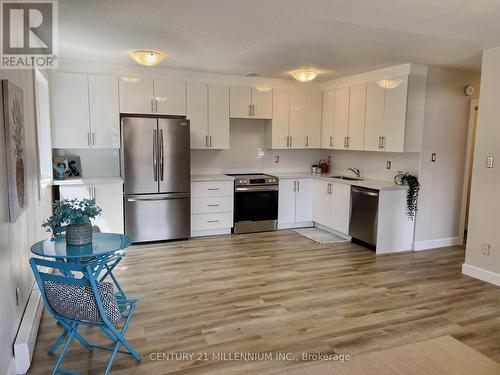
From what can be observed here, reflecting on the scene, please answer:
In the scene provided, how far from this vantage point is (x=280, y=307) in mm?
3316

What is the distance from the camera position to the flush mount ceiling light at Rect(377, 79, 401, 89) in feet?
16.1

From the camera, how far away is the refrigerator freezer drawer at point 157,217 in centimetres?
509

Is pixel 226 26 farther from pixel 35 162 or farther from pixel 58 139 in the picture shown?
pixel 58 139

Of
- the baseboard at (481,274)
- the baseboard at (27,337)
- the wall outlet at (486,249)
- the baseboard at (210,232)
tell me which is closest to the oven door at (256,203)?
the baseboard at (210,232)

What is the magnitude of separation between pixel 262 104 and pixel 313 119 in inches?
38.2

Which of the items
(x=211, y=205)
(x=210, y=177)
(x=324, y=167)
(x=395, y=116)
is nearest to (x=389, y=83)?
(x=395, y=116)

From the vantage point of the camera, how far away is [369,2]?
104 inches

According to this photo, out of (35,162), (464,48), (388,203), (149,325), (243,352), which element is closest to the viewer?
(243,352)

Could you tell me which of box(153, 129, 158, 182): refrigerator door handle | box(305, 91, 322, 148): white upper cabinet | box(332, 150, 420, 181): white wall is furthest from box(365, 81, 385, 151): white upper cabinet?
box(153, 129, 158, 182): refrigerator door handle

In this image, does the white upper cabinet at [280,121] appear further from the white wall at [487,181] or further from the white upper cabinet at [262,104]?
the white wall at [487,181]

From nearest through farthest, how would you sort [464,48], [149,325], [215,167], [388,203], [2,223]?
[2,223]
[149,325]
[464,48]
[388,203]
[215,167]

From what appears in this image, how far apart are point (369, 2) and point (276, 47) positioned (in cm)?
145

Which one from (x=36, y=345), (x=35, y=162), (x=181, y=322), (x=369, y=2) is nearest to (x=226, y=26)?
(x=369, y=2)

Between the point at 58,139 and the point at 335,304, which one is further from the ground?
the point at 58,139
